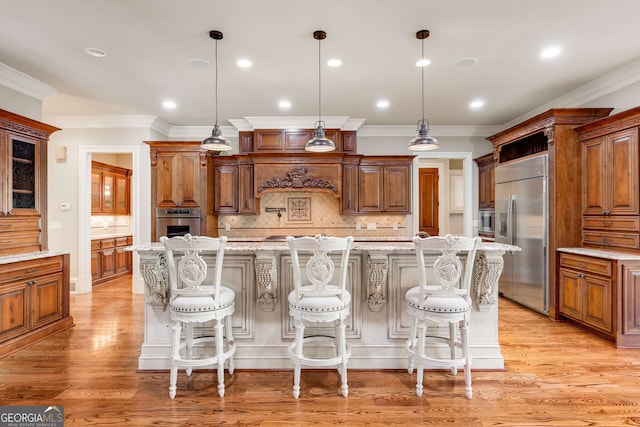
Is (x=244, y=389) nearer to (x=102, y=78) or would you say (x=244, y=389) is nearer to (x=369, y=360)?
(x=369, y=360)

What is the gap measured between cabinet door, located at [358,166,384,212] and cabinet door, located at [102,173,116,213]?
16.4 feet

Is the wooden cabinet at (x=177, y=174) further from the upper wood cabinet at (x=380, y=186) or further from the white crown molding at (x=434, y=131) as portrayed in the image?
the white crown molding at (x=434, y=131)

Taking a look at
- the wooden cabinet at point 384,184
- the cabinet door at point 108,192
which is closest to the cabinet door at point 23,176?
the cabinet door at point 108,192

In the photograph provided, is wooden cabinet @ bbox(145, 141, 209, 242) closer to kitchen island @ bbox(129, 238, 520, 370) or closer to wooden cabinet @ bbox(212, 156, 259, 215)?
wooden cabinet @ bbox(212, 156, 259, 215)

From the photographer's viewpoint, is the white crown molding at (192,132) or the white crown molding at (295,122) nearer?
the white crown molding at (295,122)

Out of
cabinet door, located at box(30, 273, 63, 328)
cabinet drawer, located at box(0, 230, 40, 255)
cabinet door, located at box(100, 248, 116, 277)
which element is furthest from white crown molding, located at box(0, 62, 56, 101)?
cabinet door, located at box(100, 248, 116, 277)

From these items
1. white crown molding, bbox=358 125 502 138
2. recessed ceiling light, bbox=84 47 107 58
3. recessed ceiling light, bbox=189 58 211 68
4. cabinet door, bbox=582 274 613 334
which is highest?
recessed ceiling light, bbox=84 47 107 58

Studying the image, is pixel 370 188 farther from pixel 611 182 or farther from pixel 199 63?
pixel 199 63

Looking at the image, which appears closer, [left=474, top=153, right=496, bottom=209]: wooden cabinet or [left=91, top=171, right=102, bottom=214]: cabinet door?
[left=474, top=153, right=496, bottom=209]: wooden cabinet

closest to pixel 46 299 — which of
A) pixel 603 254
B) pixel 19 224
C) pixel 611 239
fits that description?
pixel 19 224

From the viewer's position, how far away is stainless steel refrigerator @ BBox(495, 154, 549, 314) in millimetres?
4016

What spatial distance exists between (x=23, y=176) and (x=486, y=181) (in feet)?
21.0

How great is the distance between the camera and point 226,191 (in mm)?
5359

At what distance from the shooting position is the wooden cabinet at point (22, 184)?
10.6 feet
